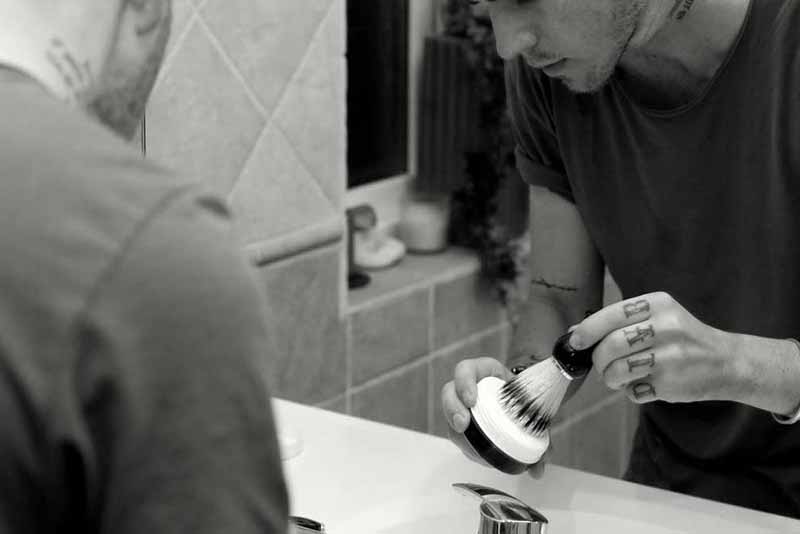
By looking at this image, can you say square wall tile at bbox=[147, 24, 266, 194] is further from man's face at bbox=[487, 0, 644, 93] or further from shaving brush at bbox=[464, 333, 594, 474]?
shaving brush at bbox=[464, 333, 594, 474]

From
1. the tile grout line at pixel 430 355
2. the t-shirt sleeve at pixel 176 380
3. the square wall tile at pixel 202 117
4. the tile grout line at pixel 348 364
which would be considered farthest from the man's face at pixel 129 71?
the tile grout line at pixel 430 355

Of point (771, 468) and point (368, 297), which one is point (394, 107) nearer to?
point (368, 297)

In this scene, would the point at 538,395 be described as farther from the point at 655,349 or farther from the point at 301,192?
the point at 301,192

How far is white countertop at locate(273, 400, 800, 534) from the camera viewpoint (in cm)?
115

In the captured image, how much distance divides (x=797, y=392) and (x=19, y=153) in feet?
2.79

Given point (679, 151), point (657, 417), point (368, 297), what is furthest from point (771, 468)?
point (368, 297)

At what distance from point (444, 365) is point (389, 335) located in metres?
0.20

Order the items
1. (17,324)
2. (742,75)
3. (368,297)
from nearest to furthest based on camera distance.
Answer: (17,324) → (742,75) → (368,297)

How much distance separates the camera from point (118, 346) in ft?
1.68

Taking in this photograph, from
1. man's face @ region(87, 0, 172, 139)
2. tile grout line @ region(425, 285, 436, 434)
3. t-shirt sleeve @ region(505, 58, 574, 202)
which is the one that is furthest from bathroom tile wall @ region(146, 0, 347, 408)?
man's face @ region(87, 0, 172, 139)

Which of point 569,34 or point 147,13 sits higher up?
point 147,13

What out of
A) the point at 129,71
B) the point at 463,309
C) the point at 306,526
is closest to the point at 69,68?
the point at 129,71

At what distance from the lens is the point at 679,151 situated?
4.33 feet

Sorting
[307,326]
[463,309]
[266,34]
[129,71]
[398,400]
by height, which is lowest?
[398,400]
